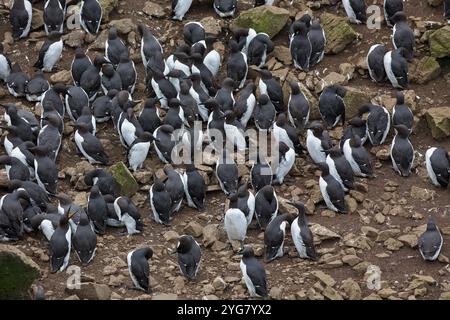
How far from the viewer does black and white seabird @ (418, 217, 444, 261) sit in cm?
1903

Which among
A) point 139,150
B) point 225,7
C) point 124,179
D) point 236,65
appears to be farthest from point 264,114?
point 225,7

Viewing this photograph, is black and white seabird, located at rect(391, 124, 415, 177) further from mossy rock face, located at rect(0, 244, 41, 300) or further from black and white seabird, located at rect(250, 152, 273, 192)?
mossy rock face, located at rect(0, 244, 41, 300)

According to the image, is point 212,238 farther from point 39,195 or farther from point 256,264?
point 39,195

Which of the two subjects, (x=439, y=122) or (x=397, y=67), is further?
(x=397, y=67)

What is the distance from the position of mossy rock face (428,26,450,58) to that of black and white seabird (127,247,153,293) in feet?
25.1

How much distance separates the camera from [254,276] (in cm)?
1827

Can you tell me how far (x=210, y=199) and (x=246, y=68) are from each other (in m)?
3.22

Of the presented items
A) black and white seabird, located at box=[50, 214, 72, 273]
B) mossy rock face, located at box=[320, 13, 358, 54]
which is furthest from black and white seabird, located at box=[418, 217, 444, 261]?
mossy rock face, located at box=[320, 13, 358, 54]

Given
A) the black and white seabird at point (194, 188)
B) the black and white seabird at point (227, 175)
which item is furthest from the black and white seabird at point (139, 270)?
the black and white seabird at point (227, 175)

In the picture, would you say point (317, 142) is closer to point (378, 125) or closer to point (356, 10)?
point (378, 125)

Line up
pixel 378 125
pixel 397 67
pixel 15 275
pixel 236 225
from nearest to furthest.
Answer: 1. pixel 15 275
2. pixel 236 225
3. pixel 378 125
4. pixel 397 67

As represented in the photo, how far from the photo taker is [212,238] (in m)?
19.7

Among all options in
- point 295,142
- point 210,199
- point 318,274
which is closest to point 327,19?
point 295,142

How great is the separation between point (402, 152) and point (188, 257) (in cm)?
445
